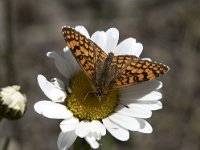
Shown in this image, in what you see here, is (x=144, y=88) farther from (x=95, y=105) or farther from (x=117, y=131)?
(x=117, y=131)

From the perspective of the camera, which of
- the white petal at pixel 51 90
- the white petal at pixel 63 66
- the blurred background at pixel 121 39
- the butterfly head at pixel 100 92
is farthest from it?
the blurred background at pixel 121 39

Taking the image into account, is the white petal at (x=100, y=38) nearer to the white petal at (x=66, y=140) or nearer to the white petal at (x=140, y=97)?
the white petal at (x=140, y=97)

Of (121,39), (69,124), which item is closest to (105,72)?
(69,124)

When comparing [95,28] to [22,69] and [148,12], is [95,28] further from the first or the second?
[148,12]

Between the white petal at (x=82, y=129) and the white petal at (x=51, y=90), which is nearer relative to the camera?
the white petal at (x=82, y=129)

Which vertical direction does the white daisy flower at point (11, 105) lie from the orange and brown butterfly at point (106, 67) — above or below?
below

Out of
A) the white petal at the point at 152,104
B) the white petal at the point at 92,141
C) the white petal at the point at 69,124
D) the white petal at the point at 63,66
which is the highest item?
the white petal at the point at 63,66

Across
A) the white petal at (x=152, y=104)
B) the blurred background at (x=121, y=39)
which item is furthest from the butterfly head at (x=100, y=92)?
the blurred background at (x=121, y=39)
